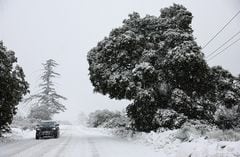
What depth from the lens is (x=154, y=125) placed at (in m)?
22.8

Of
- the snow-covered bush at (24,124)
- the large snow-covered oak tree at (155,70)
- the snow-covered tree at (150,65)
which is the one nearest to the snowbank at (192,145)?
the snow-covered tree at (150,65)

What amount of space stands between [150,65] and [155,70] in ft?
2.10

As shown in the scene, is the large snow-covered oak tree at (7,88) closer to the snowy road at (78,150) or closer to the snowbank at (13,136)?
the snowbank at (13,136)

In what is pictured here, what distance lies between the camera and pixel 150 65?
22.8 metres

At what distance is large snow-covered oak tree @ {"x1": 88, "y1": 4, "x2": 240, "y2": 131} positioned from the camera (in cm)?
2258

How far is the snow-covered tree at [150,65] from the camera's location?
22.6m

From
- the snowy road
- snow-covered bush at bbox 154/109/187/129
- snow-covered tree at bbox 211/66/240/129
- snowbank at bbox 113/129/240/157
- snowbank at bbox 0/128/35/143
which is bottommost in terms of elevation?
Result: the snowy road

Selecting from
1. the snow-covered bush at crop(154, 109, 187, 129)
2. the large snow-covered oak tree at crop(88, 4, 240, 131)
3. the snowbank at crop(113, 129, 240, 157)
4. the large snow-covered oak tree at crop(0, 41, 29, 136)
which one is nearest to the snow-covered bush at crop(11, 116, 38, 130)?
the large snow-covered oak tree at crop(0, 41, 29, 136)

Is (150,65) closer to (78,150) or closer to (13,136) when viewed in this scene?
(78,150)

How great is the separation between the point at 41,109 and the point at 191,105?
44.6 metres

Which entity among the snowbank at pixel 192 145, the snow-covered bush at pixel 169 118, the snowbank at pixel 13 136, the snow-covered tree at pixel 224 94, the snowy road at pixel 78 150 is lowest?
the snowy road at pixel 78 150

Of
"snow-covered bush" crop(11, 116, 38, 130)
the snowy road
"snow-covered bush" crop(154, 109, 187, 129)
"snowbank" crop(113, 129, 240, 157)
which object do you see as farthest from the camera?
"snow-covered bush" crop(11, 116, 38, 130)

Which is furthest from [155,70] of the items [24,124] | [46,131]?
[24,124]

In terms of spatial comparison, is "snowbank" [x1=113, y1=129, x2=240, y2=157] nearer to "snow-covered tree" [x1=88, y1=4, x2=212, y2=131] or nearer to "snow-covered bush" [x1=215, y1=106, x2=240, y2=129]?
"snow-covered tree" [x1=88, y1=4, x2=212, y2=131]
